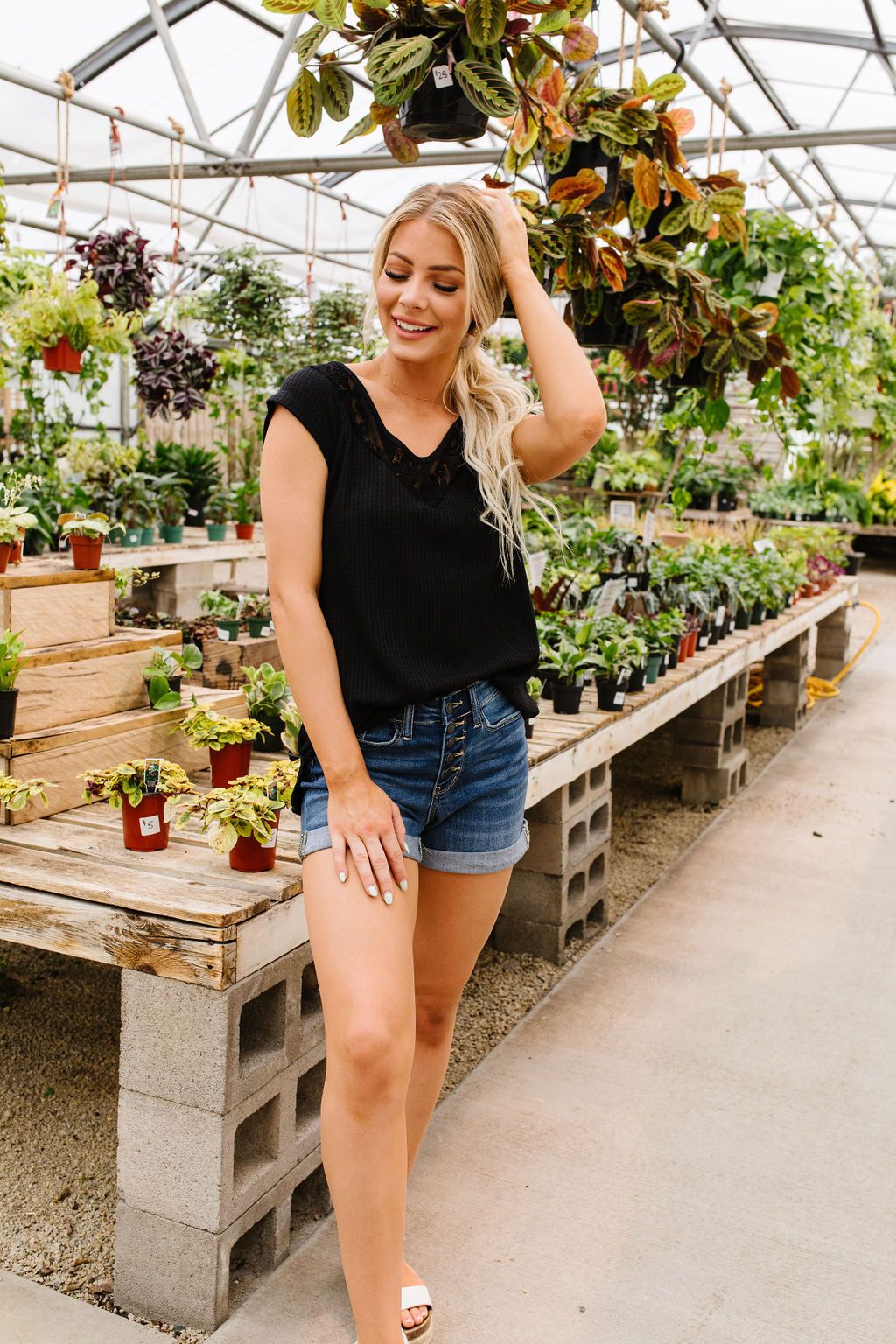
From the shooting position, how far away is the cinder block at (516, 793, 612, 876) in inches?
125

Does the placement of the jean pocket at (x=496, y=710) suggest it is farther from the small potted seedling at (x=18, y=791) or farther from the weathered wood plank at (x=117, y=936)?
the small potted seedling at (x=18, y=791)

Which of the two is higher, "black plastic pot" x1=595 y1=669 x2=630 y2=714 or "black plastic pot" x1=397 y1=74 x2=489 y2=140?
"black plastic pot" x1=397 y1=74 x2=489 y2=140

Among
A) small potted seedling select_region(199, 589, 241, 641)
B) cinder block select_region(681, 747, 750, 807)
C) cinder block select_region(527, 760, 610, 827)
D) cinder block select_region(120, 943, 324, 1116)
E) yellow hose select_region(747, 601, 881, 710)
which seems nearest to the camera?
cinder block select_region(120, 943, 324, 1116)

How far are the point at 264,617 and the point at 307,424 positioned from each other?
2.89m

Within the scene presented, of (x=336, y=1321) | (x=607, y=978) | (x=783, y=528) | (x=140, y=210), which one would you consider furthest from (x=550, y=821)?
(x=140, y=210)

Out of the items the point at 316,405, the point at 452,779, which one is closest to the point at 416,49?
the point at 316,405

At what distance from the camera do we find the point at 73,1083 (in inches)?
98.0

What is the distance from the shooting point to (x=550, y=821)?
319 cm

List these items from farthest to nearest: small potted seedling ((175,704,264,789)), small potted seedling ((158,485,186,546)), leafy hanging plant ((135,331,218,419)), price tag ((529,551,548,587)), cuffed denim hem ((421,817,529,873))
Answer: small potted seedling ((158,485,186,546)) < leafy hanging plant ((135,331,218,419)) < price tag ((529,551,548,587)) < small potted seedling ((175,704,264,789)) < cuffed denim hem ((421,817,529,873))

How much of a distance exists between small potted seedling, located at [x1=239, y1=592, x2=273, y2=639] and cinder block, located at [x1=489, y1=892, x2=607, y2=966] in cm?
153

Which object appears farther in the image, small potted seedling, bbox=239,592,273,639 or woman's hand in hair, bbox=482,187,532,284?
small potted seedling, bbox=239,592,273,639

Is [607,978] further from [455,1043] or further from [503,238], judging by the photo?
[503,238]

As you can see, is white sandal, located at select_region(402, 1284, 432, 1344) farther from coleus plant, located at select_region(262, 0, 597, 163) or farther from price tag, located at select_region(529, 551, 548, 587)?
price tag, located at select_region(529, 551, 548, 587)

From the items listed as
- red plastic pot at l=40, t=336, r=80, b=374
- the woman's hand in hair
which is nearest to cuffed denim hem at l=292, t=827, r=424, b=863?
the woman's hand in hair
